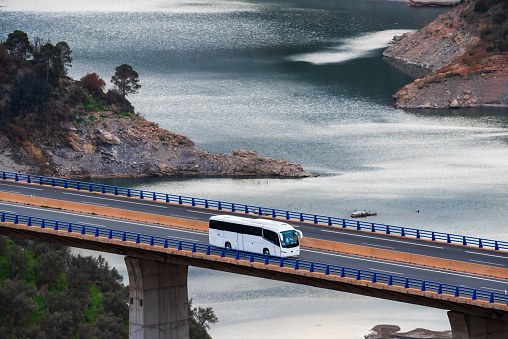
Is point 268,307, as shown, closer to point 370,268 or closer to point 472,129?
point 370,268

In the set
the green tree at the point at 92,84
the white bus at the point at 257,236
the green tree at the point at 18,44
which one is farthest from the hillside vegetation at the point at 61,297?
the green tree at the point at 18,44

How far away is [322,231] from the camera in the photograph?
83250 mm

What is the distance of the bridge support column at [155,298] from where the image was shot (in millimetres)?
81875

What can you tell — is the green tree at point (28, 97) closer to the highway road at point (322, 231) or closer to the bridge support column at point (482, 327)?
the highway road at point (322, 231)

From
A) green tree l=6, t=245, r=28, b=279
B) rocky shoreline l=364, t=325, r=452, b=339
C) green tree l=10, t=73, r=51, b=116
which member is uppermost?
green tree l=10, t=73, r=51, b=116

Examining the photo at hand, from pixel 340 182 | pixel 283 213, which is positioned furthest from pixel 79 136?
pixel 283 213

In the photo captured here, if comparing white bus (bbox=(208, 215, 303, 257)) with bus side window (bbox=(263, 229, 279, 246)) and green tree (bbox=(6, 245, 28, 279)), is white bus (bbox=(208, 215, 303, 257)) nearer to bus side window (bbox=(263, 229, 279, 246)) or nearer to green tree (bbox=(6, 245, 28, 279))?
bus side window (bbox=(263, 229, 279, 246))

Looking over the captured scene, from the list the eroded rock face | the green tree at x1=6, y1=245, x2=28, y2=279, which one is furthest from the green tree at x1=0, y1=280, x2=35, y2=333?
the eroded rock face

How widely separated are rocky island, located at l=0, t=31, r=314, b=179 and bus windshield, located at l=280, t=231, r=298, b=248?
7789 centimetres

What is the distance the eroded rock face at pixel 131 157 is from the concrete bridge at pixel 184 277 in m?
65.7

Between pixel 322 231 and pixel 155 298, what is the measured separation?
11.8 m

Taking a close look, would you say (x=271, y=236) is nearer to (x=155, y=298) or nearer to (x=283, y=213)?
(x=155, y=298)

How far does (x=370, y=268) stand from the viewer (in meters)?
74.1

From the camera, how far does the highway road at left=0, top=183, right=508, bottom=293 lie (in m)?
72.0
